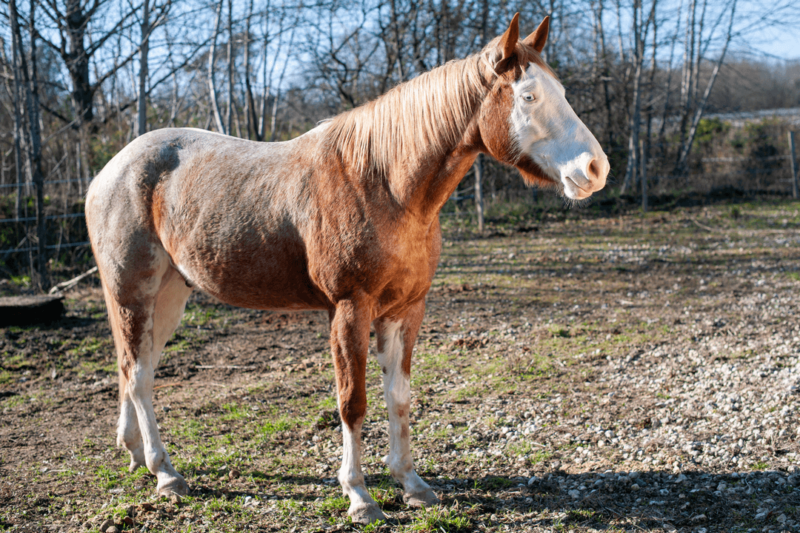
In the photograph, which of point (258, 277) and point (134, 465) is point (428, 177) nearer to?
point (258, 277)

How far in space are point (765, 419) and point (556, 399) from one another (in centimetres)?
130

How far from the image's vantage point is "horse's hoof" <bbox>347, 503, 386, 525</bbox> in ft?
8.84

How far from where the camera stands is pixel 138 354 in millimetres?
3225

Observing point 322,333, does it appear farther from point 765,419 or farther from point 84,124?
point 84,124

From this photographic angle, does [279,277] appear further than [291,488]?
No

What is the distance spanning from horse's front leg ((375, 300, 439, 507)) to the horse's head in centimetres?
104

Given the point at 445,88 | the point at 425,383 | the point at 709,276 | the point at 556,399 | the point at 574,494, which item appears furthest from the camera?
the point at 709,276

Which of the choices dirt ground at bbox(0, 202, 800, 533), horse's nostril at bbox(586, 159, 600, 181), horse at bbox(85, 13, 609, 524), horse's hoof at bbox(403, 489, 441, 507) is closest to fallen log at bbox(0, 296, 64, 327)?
dirt ground at bbox(0, 202, 800, 533)

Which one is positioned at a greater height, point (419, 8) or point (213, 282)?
point (419, 8)

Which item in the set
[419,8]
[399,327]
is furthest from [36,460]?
[419,8]

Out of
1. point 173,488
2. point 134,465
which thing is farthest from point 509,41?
point 134,465

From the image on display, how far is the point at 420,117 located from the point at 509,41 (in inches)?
21.1

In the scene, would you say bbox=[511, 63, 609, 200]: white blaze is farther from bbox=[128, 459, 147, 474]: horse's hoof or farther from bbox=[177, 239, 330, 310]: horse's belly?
bbox=[128, 459, 147, 474]: horse's hoof

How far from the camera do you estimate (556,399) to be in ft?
13.6
